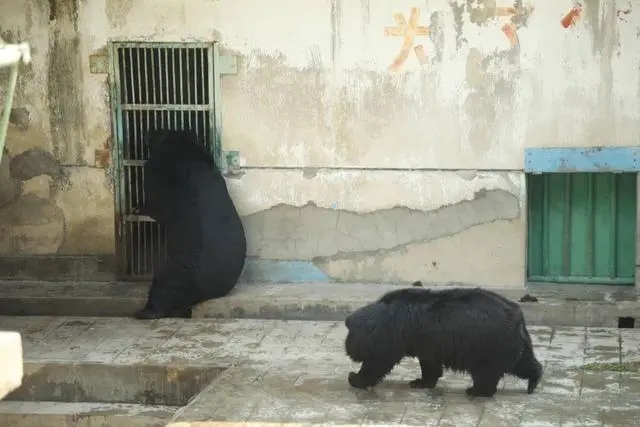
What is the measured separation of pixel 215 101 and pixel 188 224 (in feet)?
3.38

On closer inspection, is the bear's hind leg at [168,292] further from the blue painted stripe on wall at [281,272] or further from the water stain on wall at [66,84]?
the water stain on wall at [66,84]

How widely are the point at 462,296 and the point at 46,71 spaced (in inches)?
175

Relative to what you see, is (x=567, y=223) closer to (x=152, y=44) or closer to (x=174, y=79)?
(x=174, y=79)

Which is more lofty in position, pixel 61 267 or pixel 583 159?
pixel 583 159

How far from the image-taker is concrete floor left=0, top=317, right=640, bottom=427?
25.5ft

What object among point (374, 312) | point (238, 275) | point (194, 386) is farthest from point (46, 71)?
point (374, 312)

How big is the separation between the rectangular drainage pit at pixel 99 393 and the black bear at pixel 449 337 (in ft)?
4.50

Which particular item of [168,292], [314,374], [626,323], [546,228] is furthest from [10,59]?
[546,228]

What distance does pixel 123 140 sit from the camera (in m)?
10.9

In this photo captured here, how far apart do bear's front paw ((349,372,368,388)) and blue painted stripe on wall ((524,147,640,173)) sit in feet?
9.25

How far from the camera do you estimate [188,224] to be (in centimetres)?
1042

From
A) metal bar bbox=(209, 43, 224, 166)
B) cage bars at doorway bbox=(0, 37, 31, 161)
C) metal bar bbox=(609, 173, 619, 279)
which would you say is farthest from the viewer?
metal bar bbox=(209, 43, 224, 166)

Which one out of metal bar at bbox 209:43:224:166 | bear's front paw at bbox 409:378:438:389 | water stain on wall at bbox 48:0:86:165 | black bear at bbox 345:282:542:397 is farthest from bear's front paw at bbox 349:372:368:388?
water stain on wall at bbox 48:0:86:165

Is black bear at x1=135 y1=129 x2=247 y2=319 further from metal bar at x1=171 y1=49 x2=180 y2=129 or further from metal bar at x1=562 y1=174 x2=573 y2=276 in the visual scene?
metal bar at x1=562 y1=174 x2=573 y2=276
